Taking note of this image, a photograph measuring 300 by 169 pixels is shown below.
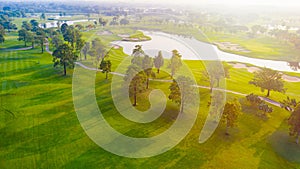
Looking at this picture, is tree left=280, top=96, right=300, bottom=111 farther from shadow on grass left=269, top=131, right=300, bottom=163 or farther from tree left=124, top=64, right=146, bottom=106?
tree left=124, top=64, right=146, bottom=106

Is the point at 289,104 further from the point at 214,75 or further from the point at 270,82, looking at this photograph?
the point at 214,75

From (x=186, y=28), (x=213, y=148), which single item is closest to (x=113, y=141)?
(x=213, y=148)

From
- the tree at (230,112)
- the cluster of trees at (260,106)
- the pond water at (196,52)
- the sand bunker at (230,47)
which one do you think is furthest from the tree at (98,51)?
the sand bunker at (230,47)

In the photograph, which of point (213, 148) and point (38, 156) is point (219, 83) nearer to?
point (213, 148)

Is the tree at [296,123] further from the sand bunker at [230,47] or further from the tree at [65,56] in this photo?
the sand bunker at [230,47]

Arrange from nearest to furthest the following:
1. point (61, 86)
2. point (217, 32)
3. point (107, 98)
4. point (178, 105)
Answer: point (178, 105), point (107, 98), point (61, 86), point (217, 32)

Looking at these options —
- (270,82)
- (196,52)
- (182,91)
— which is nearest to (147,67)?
(182,91)

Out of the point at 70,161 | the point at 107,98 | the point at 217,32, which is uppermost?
the point at 217,32

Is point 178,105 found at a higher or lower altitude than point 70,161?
higher
